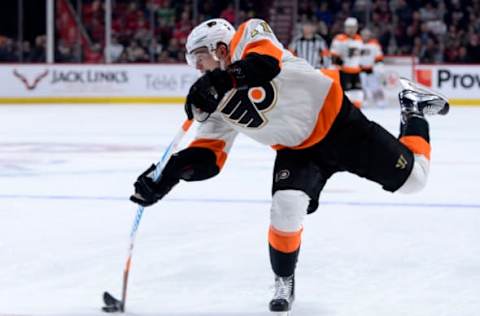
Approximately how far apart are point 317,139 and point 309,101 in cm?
12

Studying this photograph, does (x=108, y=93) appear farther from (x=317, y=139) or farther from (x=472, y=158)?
(x=317, y=139)

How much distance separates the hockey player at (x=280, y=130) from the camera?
2818 millimetres

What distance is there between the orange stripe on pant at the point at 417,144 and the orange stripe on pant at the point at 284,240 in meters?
0.63

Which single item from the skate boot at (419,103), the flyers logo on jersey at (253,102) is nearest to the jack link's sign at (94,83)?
the skate boot at (419,103)

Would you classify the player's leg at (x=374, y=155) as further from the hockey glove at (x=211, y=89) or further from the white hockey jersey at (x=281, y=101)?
the hockey glove at (x=211, y=89)

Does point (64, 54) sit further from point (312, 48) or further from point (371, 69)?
point (371, 69)

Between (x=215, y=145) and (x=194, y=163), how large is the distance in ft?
0.30

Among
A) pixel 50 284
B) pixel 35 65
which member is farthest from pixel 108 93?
pixel 50 284

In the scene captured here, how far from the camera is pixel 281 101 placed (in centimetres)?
293

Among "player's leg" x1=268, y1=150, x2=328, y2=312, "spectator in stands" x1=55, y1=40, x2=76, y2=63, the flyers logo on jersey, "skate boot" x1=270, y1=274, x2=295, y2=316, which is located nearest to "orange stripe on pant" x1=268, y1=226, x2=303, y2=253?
"player's leg" x1=268, y1=150, x2=328, y2=312

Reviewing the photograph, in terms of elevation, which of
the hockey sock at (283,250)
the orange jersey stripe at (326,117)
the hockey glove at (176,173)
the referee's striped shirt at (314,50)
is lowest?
A: the referee's striped shirt at (314,50)

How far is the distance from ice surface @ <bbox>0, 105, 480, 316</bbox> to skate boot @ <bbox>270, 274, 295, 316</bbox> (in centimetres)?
10

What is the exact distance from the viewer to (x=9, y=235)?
427 centimetres

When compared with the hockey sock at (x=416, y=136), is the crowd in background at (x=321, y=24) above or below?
below
